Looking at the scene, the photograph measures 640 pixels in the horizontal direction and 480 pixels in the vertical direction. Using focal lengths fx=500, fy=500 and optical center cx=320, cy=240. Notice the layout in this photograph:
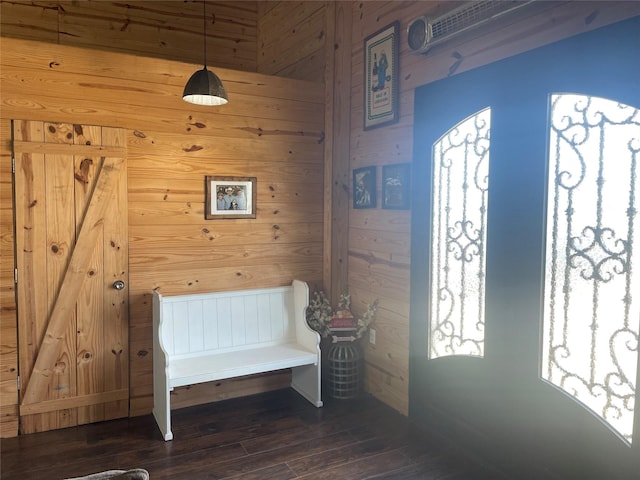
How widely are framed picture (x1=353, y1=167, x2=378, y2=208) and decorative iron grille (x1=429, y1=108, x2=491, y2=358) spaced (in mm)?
612

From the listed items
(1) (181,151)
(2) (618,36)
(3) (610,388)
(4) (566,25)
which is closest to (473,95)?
(4) (566,25)

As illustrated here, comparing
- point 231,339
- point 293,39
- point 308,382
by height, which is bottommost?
point 308,382

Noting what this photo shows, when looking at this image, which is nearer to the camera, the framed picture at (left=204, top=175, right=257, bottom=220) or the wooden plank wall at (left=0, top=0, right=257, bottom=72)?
the framed picture at (left=204, top=175, right=257, bottom=220)

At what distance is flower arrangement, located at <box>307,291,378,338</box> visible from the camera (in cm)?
357

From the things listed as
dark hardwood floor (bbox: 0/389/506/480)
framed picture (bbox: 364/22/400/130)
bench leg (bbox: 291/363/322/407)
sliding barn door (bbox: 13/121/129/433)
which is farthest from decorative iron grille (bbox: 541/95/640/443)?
sliding barn door (bbox: 13/121/129/433)

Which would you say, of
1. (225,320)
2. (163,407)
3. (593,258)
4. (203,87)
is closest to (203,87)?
(203,87)

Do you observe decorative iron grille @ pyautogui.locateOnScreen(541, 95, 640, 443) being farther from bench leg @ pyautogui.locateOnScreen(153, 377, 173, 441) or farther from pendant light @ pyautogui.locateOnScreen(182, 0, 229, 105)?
bench leg @ pyautogui.locateOnScreen(153, 377, 173, 441)

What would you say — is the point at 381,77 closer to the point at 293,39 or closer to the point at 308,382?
the point at 293,39

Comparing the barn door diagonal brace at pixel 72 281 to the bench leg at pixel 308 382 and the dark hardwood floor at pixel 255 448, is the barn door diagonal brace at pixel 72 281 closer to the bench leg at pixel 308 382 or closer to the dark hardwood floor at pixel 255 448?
the dark hardwood floor at pixel 255 448

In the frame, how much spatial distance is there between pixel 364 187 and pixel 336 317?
3.13 feet

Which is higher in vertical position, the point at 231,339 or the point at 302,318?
the point at 302,318

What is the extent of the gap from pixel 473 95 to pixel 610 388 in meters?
1.55

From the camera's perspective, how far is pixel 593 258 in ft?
6.94

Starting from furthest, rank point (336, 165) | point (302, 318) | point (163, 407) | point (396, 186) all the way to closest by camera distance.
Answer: point (336, 165) → point (302, 318) → point (396, 186) → point (163, 407)
